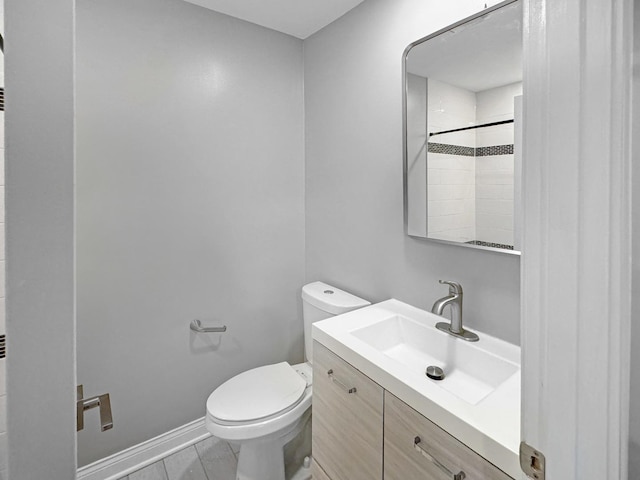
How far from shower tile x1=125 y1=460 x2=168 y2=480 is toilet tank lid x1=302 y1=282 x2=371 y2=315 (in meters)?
1.12

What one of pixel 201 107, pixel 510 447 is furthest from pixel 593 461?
pixel 201 107

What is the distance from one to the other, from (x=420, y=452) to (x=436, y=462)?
0.06 m

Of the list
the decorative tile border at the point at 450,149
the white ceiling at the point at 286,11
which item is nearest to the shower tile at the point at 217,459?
the decorative tile border at the point at 450,149

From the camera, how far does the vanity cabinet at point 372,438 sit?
2.87 feet

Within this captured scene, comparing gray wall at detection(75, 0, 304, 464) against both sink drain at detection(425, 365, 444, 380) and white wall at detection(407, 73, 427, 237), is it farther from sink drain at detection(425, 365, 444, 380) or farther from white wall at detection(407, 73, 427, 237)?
sink drain at detection(425, 365, 444, 380)

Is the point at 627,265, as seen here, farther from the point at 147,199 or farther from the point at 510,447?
the point at 147,199

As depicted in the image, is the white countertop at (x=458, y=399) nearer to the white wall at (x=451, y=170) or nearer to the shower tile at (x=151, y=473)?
the white wall at (x=451, y=170)

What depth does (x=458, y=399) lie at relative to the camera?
3.04ft

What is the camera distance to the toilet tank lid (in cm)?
173

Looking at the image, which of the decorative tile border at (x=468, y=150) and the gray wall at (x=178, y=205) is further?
the gray wall at (x=178, y=205)

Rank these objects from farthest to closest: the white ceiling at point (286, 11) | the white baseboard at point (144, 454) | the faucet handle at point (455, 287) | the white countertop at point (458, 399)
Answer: the white ceiling at point (286, 11) < the white baseboard at point (144, 454) < the faucet handle at point (455, 287) < the white countertop at point (458, 399)

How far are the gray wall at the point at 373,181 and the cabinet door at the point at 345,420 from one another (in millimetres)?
532

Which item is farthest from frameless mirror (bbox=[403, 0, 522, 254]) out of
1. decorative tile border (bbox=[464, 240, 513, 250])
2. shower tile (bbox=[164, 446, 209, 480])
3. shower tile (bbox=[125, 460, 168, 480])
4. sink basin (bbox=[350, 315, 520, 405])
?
shower tile (bbox=[125, 460, 168, 480])

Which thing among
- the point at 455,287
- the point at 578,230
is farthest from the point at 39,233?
the point at 455,287
